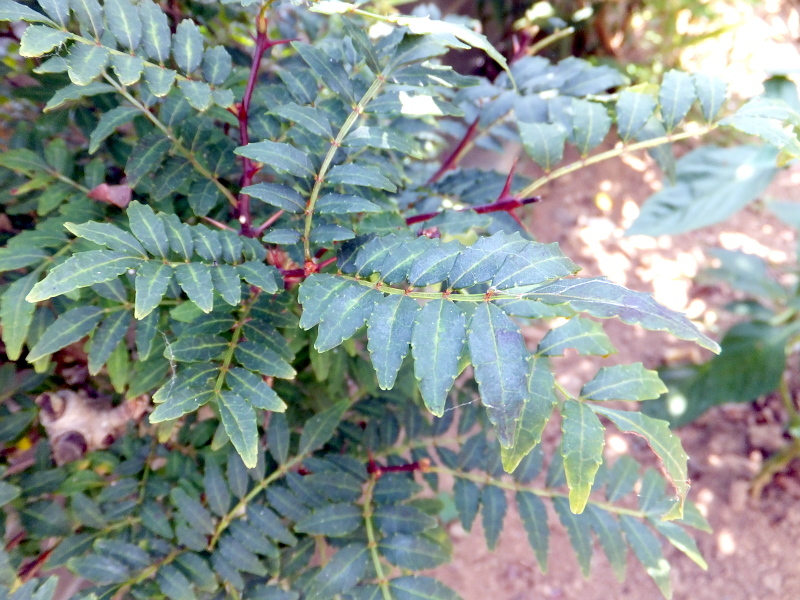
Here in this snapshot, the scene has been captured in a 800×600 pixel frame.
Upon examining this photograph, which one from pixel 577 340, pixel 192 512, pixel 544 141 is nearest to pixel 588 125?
pixel 544 141

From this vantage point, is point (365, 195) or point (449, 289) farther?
point (365, 195)

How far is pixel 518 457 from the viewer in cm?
56

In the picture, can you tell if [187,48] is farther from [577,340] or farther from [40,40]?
[577,340]

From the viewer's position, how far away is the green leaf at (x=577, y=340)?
2.40 ft

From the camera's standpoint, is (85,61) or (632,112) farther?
(632,112)

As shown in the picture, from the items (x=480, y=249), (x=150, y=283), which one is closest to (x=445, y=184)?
(x=480, y=249)

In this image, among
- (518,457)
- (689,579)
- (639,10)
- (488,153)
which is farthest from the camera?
(639,10)

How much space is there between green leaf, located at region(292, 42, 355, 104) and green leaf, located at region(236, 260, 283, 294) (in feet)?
0.90

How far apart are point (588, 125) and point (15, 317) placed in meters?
0.93

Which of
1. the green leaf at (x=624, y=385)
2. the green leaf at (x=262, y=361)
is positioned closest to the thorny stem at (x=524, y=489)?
the green leaf at (x=624, y=385)

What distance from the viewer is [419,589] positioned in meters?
0.80

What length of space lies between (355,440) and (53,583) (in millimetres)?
556

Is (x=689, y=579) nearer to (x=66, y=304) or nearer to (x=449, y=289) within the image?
(x=449, y=289)

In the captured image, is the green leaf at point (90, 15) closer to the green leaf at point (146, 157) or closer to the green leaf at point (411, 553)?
the green leaf at point (146, 157)
